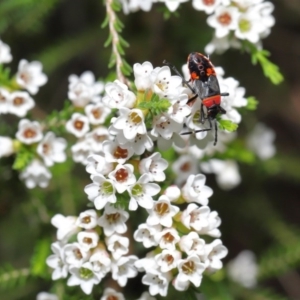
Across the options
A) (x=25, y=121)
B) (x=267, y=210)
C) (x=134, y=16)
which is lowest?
(x=267, y=210)

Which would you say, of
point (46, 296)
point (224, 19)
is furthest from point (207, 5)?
point (46, 296)

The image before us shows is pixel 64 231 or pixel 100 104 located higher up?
pixel 100 104

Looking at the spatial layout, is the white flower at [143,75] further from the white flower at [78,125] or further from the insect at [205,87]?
the white flower at [78,125]

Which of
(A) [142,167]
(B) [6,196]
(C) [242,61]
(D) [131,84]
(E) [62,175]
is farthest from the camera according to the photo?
(C) [242,61]

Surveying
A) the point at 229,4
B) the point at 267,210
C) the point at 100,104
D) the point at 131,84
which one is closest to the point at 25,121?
the point at 100,104

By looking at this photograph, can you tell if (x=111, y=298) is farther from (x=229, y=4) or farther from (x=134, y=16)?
(x=134, y=16)

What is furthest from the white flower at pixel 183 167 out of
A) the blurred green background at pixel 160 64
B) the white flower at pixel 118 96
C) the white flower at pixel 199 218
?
the white flower at pixel 118 96

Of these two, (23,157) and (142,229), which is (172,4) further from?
(142,229)
